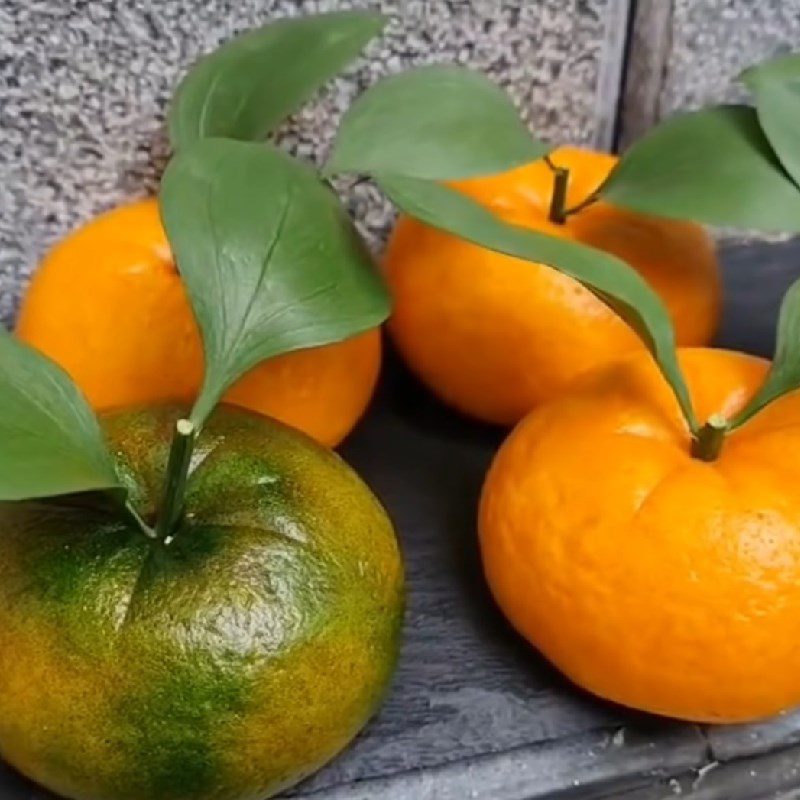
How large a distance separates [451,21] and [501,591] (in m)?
0.24

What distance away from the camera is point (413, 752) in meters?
0.44

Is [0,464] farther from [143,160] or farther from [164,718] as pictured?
[143,160]

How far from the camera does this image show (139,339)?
482 mm

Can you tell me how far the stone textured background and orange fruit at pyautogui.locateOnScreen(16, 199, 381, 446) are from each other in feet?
0.17

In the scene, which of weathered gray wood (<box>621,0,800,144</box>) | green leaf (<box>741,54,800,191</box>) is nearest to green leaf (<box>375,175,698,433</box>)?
green leaf (<box>741,54,800,191</box>)

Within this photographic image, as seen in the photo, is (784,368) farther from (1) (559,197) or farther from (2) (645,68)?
(2) (645,68)

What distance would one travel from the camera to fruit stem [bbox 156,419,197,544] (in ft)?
1.21

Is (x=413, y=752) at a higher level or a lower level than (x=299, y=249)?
lower

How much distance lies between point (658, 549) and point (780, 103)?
0.62ft

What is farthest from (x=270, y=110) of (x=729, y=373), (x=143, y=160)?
(x=729, y=373)

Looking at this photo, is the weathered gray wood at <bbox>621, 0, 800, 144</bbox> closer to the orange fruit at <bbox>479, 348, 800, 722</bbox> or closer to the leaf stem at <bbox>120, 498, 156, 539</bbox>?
the orange fruit at <bbox>479, 348, 800, 722</bbox>

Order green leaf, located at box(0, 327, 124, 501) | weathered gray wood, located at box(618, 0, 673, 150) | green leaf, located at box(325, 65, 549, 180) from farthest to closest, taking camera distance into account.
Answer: weathered gray wood, located at box(618, 0, 673, 150)
green leaf, located at box(325, 65, 549, 180)
green leaf, located at box(0, 327, 124, 501)

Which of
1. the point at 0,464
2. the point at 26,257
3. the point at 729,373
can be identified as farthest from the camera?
the point at 26,257

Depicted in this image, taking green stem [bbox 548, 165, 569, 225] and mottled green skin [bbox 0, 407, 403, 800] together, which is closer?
mottled green skin [bbox 0, 407, 403, 800]
